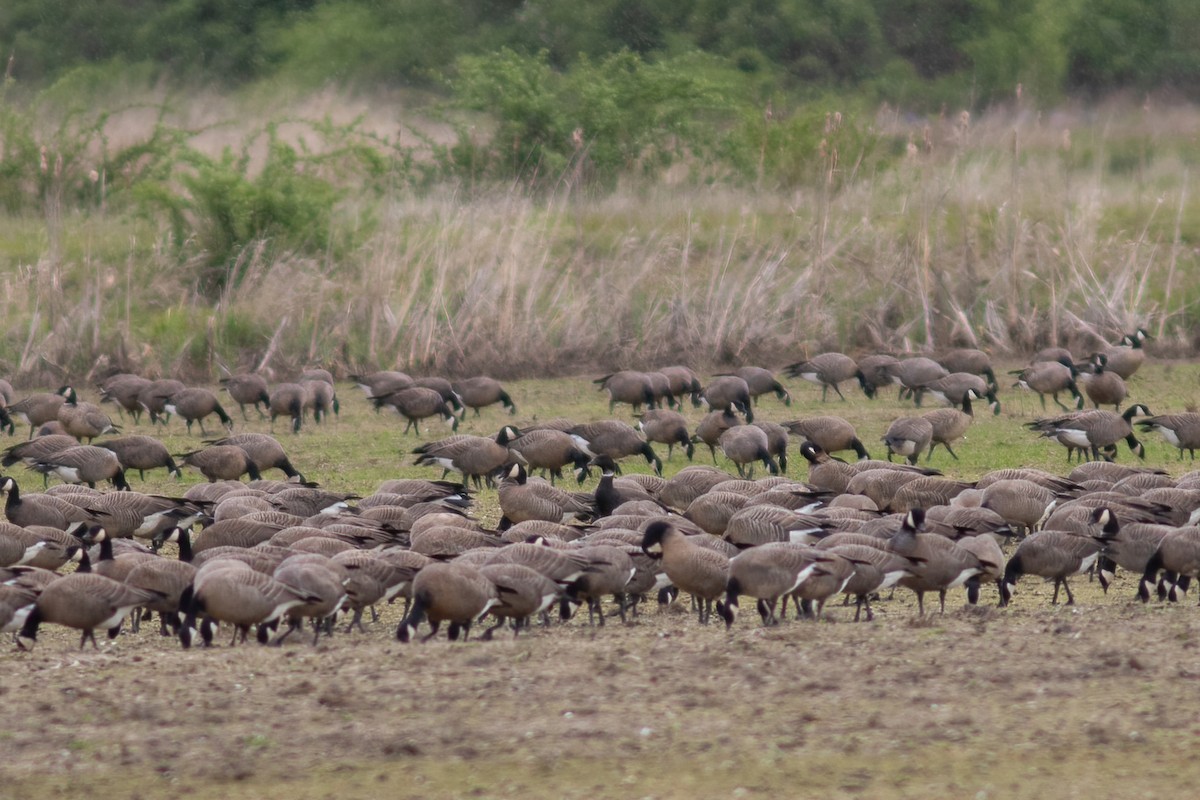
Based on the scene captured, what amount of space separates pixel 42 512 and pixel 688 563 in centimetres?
480

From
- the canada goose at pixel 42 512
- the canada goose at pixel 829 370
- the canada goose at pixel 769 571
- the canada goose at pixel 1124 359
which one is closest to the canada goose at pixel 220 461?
the canada goose at pixel 42 512

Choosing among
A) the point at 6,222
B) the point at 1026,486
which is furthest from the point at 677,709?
the point at 6,222

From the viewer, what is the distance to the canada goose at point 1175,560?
29.2 ft

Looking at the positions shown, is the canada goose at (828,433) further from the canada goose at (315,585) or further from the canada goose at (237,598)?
the canada goose at (237,598)

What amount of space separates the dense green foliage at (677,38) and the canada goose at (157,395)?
23810 millimetres

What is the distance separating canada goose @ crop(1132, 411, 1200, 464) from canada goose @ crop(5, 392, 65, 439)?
10.9 meters

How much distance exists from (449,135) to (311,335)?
13497mm

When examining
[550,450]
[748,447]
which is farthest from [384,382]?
[748,447]

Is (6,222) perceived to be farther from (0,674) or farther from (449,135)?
(0,674)

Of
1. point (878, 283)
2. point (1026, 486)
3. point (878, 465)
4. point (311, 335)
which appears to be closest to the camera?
point (1026, 486)

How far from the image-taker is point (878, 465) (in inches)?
495

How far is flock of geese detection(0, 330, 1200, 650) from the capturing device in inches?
328

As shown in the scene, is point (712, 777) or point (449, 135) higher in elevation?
point (449, 135)

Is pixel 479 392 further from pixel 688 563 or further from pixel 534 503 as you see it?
pixel 688 563
